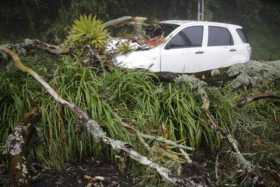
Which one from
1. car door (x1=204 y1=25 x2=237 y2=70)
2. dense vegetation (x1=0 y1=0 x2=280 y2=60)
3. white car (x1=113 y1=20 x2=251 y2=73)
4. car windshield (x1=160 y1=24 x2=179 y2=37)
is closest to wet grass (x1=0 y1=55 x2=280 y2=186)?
white car (x1=113 y1=20 x2=251 y2=73)

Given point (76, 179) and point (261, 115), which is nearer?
point (76, 179)

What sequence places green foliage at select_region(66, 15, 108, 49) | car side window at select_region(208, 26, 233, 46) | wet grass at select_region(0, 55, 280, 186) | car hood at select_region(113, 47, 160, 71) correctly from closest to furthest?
1. wet grass at select_region(0, 55, 280, 186)
2. green foliage at select_region(66, 15, 108, 49)
3. car hood at select_region(113, 47, 160, 71)
4. car side window at select_region(208, 26, 233, 46)

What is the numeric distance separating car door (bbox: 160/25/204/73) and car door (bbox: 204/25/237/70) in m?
0.27

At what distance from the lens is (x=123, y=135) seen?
4.30 metres

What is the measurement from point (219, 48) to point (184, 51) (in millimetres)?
1196

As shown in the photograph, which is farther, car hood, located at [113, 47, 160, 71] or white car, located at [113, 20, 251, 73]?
white car, located at [113, 20, 251, 73]

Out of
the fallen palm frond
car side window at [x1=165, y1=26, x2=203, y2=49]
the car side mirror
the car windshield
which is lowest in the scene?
the fallen palm frond

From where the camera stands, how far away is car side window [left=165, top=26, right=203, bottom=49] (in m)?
7.83

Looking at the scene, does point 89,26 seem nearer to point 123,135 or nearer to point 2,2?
point 123,135

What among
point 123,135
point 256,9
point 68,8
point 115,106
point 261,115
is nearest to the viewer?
point 123,135

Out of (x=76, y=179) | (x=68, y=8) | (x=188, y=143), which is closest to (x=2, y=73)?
(x=76, y=179)

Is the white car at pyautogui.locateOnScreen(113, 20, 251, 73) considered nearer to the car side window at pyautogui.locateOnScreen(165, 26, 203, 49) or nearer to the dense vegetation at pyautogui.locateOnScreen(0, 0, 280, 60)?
the car side window at pyautogui.locateOnScreen(165, 26, 203, 49)

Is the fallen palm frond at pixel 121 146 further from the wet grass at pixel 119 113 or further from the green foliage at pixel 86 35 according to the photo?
the green foliage at pixel 86 35

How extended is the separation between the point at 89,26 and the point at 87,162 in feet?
7.73
